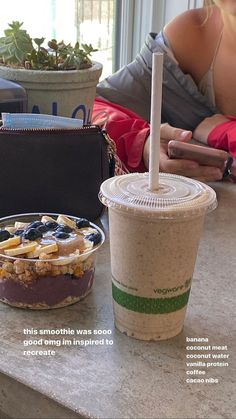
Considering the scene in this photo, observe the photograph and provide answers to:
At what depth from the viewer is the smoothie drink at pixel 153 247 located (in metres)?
0.63

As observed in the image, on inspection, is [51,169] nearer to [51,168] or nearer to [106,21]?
[51,168]

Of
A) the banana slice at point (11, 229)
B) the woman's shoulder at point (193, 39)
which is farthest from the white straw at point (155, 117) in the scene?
the woman's shoulder at point (193, 39)

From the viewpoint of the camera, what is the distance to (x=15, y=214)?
0.92 meters

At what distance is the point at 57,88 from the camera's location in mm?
1047

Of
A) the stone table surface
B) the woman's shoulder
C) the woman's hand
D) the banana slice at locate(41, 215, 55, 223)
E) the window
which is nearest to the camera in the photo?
the stone table surface

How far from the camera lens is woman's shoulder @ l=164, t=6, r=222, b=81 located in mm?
1548

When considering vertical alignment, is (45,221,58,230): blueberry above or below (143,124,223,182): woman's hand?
above

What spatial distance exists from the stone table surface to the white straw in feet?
0.61

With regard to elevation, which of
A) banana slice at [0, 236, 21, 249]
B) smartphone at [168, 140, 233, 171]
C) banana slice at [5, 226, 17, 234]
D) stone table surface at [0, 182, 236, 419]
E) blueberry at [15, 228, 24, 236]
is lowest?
stone table surface at [0, 182, 236, 419]

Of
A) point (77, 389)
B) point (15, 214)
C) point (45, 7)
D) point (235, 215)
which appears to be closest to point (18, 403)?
point (77, 389)

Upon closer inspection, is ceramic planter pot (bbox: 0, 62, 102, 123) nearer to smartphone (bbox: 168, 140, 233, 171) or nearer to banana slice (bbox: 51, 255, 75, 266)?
smartphone (bbox: 168, 140, 233, 171)

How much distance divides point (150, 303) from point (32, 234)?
188 mm

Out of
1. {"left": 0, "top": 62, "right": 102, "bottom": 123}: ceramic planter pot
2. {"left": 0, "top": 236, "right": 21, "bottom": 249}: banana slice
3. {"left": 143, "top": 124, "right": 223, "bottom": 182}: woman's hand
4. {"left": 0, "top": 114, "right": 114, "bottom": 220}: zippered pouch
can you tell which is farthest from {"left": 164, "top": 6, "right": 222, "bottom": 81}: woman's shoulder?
{"left": 0, "top": 236, "right": 21, "bottom": 249}: banana slice

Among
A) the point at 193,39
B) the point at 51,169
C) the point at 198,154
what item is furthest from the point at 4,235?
the point at 193,39
